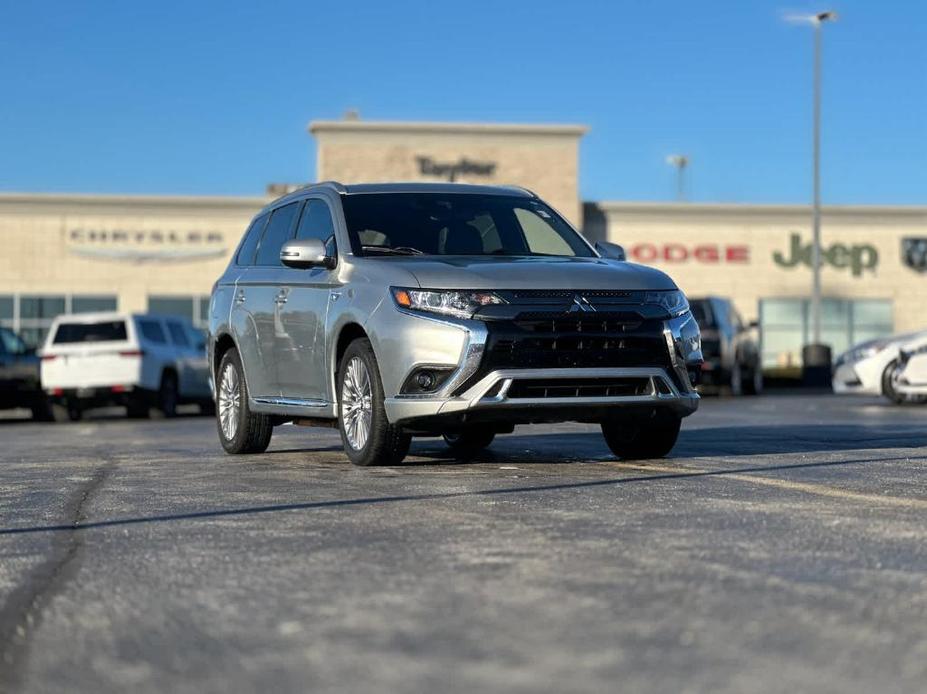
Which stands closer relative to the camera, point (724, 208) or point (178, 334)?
point (178, 334)

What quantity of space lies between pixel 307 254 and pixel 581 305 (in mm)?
1844

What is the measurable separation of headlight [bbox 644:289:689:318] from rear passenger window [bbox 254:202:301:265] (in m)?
2.92

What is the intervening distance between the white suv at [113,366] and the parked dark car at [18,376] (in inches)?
11.9

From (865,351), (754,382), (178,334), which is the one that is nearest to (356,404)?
(865,351)

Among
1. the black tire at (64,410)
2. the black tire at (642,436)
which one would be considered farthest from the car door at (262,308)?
the black tire at (64,410)

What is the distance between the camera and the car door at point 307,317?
35.3 feet

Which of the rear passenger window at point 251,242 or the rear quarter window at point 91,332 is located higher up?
the rear passenger window at point 251,242

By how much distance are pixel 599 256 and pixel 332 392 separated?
1.99 m

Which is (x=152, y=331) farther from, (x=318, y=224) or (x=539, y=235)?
(x=539, y=235)

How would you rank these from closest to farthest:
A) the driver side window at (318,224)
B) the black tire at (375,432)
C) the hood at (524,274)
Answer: the hood at (524,274) < the black tire at (375,432) < the driver side window at (318,224)

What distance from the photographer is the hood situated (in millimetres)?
9648

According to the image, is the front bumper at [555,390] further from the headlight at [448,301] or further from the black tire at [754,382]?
the black tire at [754,382]

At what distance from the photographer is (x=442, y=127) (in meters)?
54.6

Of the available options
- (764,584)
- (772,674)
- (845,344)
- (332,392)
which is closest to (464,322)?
(332,392)
